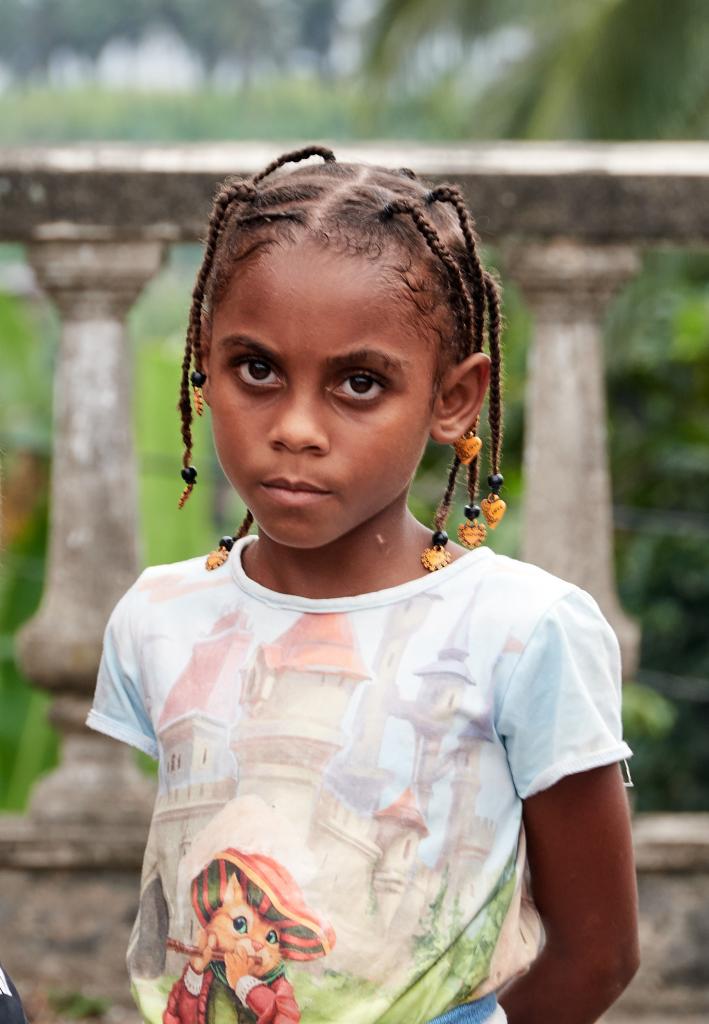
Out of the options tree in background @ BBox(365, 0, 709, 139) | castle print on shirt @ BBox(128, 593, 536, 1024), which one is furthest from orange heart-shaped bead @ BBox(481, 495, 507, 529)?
tree in background @ BBox(365, 0, 709, 139)

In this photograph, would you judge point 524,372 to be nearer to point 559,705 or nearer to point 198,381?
point 198,381

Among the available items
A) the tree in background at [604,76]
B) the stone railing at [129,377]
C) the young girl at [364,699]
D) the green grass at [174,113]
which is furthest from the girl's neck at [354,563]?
the green grass at [174,113]

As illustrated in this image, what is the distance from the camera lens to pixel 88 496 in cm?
307

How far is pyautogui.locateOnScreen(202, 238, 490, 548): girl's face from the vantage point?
1549mm

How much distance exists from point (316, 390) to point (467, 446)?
236 mm

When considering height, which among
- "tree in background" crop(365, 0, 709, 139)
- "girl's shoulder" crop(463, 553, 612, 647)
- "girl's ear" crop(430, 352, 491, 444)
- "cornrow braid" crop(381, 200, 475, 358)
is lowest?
"girl's shoulder" crop(463, 553, 612, 647)

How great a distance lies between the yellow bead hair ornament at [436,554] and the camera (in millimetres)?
1704

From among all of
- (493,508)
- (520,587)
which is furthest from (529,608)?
(493,508)

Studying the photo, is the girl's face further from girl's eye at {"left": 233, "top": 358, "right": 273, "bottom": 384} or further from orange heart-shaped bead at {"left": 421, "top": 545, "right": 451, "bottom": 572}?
orange heart-shaped bead at {"left": 421, "top": 545, "right": 451, "bottom": 572}

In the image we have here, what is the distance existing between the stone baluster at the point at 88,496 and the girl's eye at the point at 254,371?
1.47 metres

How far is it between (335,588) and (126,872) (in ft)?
5.32

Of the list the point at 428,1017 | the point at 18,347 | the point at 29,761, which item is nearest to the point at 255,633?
the point at 428,1017

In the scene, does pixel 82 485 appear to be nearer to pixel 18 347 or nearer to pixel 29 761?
pixel 29 761

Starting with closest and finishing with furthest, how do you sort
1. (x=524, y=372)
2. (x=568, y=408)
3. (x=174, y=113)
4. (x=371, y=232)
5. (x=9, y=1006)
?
(x=9, y=1006)
(x=371, y=232)
(x=568, y=408)
(x=524, y=372)
(x=174, y=113)
